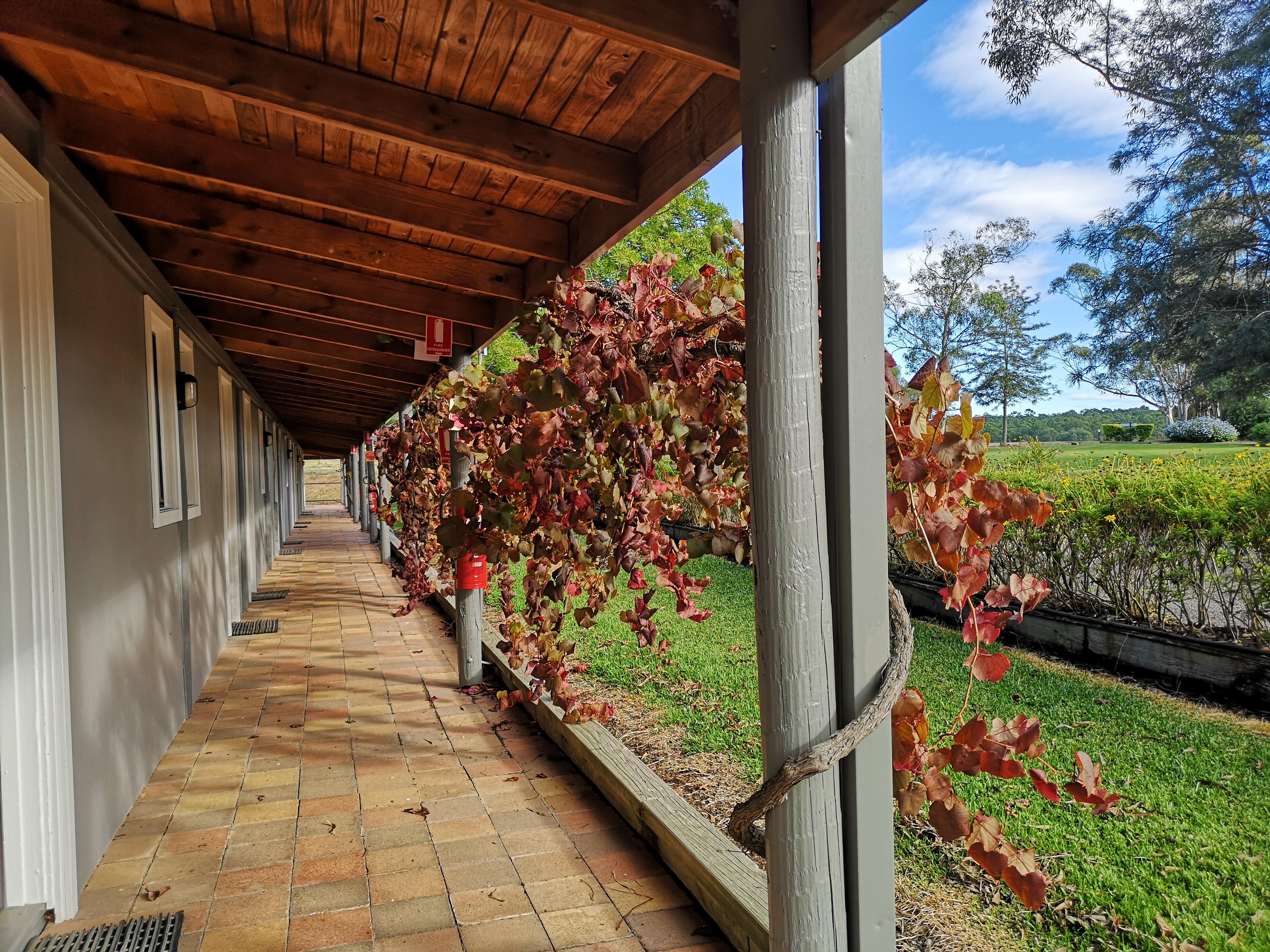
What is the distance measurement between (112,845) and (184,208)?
8.78ft

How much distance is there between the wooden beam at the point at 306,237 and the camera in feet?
11.8

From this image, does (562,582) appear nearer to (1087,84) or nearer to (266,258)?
(266,258)

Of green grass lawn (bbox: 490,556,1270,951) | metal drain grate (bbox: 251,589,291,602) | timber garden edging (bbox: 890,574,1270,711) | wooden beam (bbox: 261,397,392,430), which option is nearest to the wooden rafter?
green grass lawn (bbox: 490,556,1270,951)

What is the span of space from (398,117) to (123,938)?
2.56 m

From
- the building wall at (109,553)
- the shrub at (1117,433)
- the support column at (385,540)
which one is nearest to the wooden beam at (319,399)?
the support column at (385,540)

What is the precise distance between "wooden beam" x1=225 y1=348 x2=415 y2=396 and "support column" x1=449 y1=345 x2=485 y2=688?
8.97ft

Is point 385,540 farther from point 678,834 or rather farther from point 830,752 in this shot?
point 830,752

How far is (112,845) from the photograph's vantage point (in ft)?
9.80

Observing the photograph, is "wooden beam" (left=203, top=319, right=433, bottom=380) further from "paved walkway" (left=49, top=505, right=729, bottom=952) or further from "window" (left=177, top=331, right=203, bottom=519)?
"paved walkway" (left=49, top=505, right=729, bottom=952)

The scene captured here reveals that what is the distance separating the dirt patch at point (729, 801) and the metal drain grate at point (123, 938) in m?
1.72

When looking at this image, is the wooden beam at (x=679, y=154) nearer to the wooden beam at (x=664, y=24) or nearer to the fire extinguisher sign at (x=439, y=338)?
the wooden beam at (x=664, y=24)

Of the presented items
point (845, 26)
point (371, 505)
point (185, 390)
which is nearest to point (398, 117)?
point (845, 26)

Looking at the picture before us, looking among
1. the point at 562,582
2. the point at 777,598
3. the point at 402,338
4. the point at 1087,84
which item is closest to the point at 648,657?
the point at 402,338

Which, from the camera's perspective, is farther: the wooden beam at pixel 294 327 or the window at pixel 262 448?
the window at pixel 262 448
